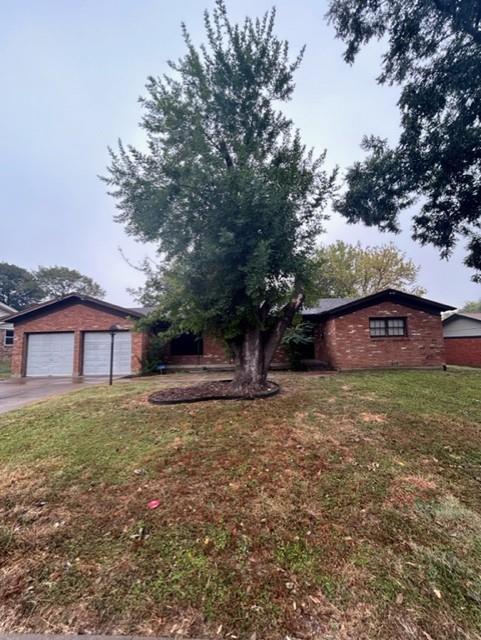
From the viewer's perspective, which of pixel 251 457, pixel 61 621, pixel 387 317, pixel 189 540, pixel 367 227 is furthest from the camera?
pixel 387 317

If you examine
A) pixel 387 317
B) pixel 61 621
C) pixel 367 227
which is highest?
pixel 367 227

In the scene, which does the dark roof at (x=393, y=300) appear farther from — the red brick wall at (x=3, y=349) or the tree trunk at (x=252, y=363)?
the red brick wall at (x=3, y=349)

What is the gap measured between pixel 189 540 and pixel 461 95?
906 cm

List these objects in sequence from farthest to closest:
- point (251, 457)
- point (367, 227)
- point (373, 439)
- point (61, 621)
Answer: point (367, 227), point (373, 439), point (251, 457), point (61, 621)

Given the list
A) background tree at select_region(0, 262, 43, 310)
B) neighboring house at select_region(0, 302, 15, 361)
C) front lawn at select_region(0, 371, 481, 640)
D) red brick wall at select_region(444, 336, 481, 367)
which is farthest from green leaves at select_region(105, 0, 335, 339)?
background tree at select_region(0, 262, 43, 310)

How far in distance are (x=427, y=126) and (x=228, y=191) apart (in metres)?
5.08

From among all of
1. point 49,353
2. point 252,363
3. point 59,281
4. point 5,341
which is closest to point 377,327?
point 252,363

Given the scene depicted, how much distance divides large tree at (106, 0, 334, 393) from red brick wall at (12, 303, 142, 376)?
8925mm

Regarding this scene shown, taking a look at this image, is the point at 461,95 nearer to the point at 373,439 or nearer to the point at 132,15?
the point at 373,439

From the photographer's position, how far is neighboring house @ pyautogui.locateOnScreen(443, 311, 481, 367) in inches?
686

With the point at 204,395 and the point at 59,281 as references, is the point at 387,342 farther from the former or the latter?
the point at 59,281

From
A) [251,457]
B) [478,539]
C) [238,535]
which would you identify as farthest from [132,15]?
[478,539]

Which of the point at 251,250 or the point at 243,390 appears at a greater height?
the point at 251,250

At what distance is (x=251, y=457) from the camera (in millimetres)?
3836
